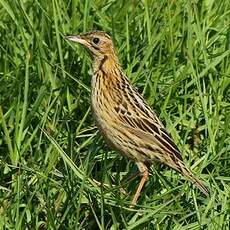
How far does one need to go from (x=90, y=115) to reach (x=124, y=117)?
0.52 metres

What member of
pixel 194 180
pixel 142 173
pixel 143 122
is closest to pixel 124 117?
pixel 143 122

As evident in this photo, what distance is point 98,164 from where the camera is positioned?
7172 millimetres

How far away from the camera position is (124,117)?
696 centimetres

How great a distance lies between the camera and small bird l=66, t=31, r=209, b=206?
6855 mm

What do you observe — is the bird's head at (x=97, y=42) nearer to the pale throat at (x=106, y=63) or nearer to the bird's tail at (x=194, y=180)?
the pale throat at (x=106, y=63)

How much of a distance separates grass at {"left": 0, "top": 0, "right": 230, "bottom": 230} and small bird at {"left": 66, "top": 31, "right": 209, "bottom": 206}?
0.42ft

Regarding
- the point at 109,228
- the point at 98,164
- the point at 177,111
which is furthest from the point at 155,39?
the point at 109,228

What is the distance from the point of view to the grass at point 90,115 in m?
6.46

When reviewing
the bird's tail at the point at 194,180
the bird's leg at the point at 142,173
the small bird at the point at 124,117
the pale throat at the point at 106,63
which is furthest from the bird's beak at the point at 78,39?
the bird's tail at the point at 194,180

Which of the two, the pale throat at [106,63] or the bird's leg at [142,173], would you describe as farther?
the pale throat at [106,63]

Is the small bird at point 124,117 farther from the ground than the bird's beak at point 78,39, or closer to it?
closer to it

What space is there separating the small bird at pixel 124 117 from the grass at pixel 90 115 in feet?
0.42

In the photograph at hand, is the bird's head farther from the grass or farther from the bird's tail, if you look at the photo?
the bird's tail

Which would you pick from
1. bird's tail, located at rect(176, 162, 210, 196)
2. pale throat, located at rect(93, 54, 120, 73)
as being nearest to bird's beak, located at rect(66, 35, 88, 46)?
pale throat, located at rect(93, 54, 120, 73)
